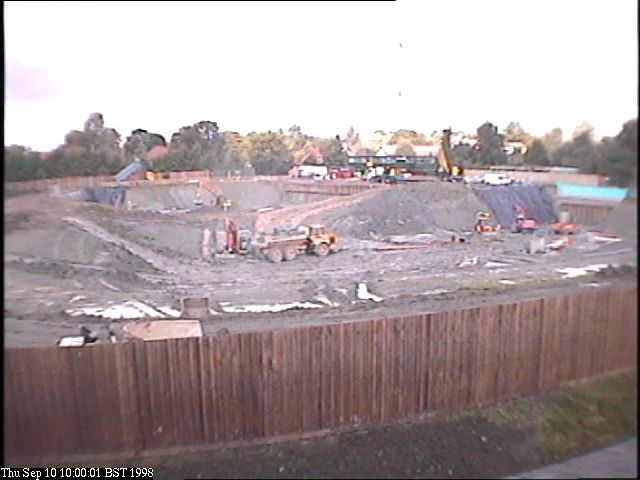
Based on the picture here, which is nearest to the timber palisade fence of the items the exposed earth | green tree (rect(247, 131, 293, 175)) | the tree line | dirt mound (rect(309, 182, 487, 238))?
the exposed earth

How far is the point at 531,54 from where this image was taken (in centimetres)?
78

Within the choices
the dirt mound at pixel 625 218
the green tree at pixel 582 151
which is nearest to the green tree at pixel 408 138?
the green tree at pixel 582 151

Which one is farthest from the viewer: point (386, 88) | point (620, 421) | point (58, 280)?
point (58, 280)

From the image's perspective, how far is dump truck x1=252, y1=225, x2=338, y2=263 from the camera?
3418 mm

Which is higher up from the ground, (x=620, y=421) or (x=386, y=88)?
(x=386, y=88)

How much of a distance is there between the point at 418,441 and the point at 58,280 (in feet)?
8.00

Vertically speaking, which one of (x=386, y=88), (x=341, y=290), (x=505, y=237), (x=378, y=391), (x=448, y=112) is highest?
(x=386, y=88)

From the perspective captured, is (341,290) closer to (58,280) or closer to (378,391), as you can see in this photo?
(58,280)

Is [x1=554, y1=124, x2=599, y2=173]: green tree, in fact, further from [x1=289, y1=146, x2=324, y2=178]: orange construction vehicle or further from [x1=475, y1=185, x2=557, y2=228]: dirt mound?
[x1=289, y1=146, x2=324, y2=178]: orange construction vehicle

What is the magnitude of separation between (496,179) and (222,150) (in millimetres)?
1206

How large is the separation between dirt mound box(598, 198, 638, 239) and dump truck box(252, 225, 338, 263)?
9.32 ft

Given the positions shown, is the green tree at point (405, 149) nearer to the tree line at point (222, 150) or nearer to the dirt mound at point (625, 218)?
the tree line at point (222, 150)

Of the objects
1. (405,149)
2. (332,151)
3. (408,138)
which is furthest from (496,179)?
(332,151)

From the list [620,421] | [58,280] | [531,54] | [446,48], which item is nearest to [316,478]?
[620,421]
